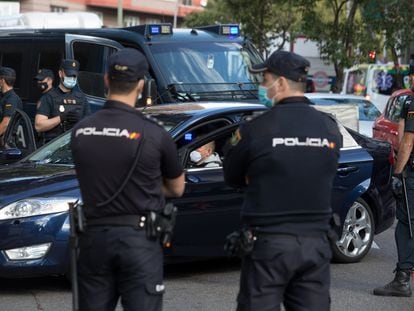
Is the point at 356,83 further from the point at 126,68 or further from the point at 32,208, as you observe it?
the point at 126,68

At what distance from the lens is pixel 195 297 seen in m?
6.42

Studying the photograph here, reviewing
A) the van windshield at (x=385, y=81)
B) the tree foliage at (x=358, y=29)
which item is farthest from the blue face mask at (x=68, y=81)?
the van windshield at (x=385, y=81)

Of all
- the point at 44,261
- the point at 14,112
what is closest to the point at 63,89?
the point at 14,112

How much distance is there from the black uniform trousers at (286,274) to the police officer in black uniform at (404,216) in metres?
2.61

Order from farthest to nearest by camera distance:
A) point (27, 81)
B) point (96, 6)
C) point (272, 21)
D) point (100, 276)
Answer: point (96, 6)
point (272, 21)
point (27, 81)
point (100, 276)

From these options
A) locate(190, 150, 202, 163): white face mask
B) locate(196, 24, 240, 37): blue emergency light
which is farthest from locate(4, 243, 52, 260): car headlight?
locate(196, 24, 240, 37): blue emergency light

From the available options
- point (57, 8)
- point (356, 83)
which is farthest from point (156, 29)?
point (57, 8)

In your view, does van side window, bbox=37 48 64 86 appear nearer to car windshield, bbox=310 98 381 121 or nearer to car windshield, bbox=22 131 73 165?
car windshield, bbox=22 131 73 165

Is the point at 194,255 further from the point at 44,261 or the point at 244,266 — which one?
the point at 244,266

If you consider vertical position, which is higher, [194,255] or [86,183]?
[86,183]

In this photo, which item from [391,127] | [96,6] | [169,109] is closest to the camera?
[169,109]

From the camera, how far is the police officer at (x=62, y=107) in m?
8.96

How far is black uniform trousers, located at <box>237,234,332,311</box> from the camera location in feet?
12.4

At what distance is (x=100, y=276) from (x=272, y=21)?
2490 cm
